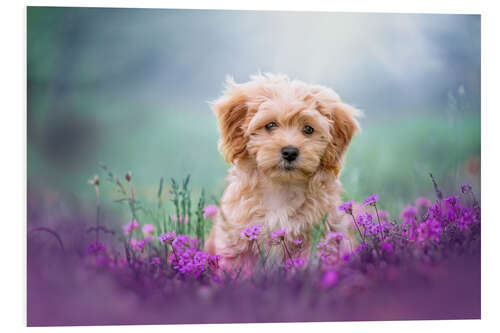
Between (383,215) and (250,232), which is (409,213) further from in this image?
(250,232)

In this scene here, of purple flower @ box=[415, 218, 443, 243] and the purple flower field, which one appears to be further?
purple flower @ box=[415, 218, 443, 243]

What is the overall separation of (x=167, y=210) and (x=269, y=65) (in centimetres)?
151

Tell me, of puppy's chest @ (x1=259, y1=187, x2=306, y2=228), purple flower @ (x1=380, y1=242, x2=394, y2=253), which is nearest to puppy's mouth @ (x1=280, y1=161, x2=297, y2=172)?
puppy's chest @ (x1=259, y1=187, x2=306, y2=228)

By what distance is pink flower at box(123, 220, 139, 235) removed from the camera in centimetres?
421

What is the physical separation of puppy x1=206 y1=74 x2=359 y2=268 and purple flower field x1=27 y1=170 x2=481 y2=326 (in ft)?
0.34

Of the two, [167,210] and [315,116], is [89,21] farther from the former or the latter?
[315,116]

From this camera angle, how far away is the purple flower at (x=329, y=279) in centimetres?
378

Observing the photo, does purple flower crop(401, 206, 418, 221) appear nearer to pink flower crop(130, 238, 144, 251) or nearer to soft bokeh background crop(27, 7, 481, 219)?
soft bokeh background crop(27, 7, 481, 219)

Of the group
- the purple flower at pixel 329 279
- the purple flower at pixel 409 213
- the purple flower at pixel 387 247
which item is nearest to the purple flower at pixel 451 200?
the purple flower at pixel 409 213

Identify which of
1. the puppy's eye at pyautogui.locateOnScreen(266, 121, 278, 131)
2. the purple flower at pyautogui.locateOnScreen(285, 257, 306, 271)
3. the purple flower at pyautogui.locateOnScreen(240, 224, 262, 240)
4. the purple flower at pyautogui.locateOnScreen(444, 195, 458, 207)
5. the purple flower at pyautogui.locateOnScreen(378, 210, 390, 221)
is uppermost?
the puppy's eye at pyautogui.locateOnScreen(266, 121, 278, 131)

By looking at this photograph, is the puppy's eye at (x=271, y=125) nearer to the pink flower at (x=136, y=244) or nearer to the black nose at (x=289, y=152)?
the black nose at (x=289, y=152)

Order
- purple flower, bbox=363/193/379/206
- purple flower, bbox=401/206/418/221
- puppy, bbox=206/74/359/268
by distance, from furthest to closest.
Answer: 1. purple flower, bbox=401/206/418/221
2. purple flower, bbox=363/193/379/206
3. puppy, bbox=206/74/359/268

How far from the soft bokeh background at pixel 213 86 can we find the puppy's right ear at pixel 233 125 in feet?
0.89

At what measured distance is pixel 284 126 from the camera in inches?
151
